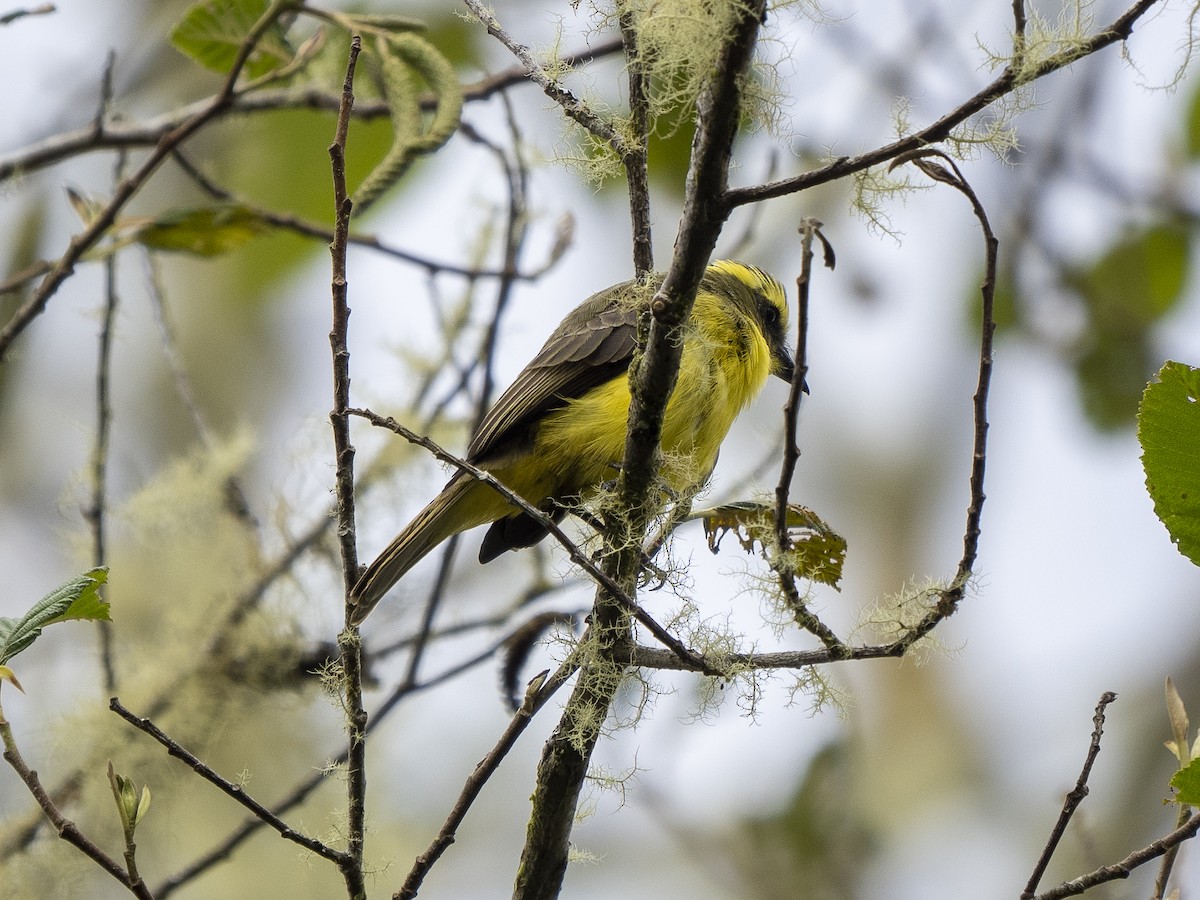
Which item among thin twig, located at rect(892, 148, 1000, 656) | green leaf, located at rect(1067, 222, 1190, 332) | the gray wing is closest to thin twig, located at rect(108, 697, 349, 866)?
thin twig, located at rect(892, 148, 1000, 656)

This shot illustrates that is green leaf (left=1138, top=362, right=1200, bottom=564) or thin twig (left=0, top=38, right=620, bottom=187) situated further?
thin twig (left=0, top=38, right=620, bottom=187)

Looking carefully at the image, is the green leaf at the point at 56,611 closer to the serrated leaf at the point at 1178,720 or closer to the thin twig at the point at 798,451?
the thin twig at the point at 798,451

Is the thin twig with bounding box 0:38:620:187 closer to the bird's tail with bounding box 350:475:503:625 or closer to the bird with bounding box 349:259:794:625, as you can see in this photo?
the bird with bounding box 349:259:794:625

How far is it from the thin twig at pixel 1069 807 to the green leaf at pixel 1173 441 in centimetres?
43

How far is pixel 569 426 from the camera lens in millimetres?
3736

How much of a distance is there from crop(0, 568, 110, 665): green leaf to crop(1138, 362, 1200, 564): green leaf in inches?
66.2

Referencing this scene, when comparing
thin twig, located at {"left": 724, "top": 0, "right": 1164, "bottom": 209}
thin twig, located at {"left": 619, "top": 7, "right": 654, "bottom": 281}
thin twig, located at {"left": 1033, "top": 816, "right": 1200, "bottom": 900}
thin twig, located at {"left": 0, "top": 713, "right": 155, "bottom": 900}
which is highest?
thin twig, located at {"left": 619, "top": 7, "right": 654, "bottom": 281}

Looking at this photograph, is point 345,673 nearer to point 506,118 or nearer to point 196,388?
point 506,118

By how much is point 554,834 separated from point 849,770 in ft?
7.84

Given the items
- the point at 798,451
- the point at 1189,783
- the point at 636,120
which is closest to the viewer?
the point at 1189,783

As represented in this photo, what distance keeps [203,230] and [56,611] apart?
1644 millimetres

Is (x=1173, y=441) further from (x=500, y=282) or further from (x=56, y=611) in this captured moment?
(x=500, y=282)

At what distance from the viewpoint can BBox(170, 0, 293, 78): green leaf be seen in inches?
134

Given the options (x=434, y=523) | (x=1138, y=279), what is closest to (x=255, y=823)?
(x=434, y=523)
